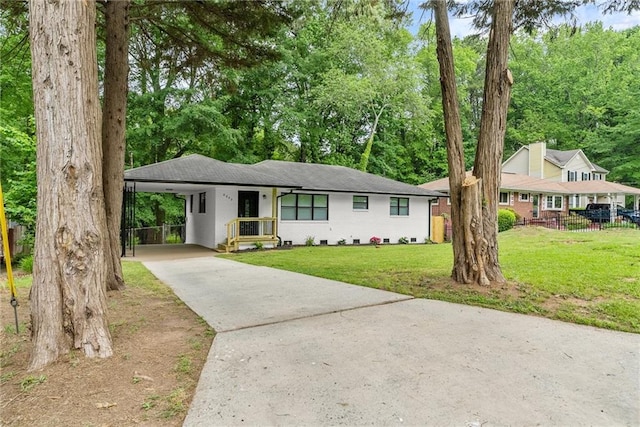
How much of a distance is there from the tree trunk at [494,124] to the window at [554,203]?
2476 centimetres

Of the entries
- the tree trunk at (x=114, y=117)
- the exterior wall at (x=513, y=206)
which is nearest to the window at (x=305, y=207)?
the tree trunk at (x=114, y=117)

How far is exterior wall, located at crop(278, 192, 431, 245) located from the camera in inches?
645

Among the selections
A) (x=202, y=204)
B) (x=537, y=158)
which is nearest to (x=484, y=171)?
(x=202, y=204)

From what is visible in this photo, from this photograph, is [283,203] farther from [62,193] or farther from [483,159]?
[62,193]

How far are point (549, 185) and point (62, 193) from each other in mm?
30108

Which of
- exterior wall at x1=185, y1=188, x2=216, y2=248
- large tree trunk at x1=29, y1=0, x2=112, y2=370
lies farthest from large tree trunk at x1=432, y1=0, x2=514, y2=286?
exterior wall at x1=185, y1=188, x2=216, y2=248

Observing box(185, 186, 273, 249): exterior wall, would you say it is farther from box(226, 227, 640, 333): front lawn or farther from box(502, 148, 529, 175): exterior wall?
box(502, 148, 529, 175): exterior wall

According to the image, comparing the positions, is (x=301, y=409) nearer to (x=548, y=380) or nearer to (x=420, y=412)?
(x=420, y=412)

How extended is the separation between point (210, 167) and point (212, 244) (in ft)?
10.5

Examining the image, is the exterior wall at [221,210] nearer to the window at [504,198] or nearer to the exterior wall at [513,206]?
the exterior wall at [513,206]

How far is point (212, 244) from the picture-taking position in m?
14.9

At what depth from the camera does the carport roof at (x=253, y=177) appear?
42.7ft

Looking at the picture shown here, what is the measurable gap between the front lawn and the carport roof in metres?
3.47

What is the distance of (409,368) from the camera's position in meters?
3.20
